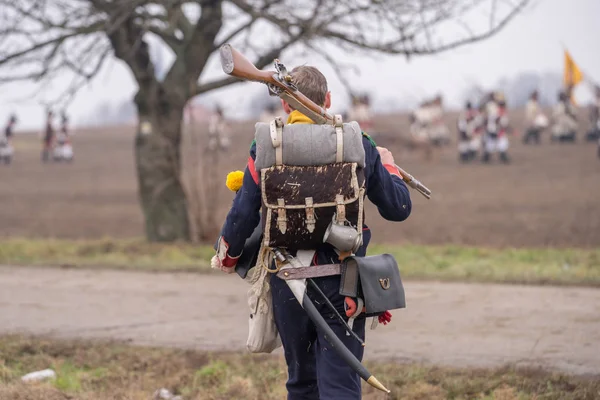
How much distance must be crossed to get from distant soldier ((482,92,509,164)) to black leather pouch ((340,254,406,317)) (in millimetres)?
26540

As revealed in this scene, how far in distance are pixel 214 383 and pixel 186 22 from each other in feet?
25.6

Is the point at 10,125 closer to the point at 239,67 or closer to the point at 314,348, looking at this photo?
the point at 314,348

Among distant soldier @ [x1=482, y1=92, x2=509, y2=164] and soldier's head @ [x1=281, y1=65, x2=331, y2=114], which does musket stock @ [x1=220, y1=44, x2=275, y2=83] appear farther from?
distant soldier @ [x1=482, y1=92, x2=509, y2=164]

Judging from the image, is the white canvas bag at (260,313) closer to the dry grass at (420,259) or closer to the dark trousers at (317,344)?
the dark trousers at (317,344)

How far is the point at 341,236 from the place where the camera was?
137 inches

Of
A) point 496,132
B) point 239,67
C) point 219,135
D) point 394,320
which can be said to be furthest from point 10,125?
point 239,67

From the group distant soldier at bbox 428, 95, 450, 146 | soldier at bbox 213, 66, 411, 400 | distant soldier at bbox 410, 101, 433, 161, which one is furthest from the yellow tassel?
distant soldier at bbox 428, 95, 450, 146

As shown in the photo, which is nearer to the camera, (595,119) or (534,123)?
(595,119)

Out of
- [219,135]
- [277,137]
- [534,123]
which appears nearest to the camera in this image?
[277,137]

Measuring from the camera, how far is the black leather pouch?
3.58 meters

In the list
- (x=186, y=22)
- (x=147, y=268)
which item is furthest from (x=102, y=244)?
(x=186, y=22)

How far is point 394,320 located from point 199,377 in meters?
2.28

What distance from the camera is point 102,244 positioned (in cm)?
1238

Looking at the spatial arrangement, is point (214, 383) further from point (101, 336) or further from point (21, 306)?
point (21, 306)
